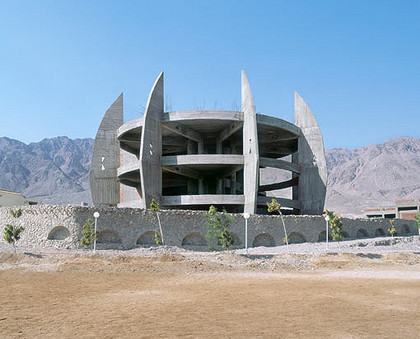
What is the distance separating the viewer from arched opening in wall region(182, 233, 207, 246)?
1101 inches

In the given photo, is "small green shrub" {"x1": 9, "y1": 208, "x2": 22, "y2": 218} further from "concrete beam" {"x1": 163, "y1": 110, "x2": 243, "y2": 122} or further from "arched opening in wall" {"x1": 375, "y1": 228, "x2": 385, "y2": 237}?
"arched opening in wall" {"x1": 375, "y1": 228, "x2": 385, "y2": 237}

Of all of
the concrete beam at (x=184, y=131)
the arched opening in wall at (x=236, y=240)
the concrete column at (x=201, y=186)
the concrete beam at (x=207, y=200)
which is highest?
the concrete beam at (x=184, y=131)

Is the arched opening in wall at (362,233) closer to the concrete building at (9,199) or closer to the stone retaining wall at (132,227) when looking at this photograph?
the stone retaining wall at (132,227)

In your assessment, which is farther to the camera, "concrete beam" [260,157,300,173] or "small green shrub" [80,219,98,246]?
"concrete beam" [260,157,300,173]

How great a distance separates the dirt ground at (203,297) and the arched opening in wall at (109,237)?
2.18 metres

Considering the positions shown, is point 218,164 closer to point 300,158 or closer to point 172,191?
point 300,158

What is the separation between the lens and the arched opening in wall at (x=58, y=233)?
82.6 ft

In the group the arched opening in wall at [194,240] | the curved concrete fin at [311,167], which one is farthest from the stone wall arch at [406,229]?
the arched opening in wall at [194,240]

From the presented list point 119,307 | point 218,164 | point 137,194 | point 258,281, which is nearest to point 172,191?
point 137,194

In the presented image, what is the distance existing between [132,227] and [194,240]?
4859mm

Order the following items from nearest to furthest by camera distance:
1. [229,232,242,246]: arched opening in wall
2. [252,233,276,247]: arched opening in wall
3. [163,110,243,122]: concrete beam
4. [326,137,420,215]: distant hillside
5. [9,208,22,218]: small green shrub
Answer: [9,208,22,218]: small green shrub, [229,232,242,246]: arched opening in wall, [252,233,276,247]: arched opening in wall, [163,110,243,122]: concrete beam, [326,137,420,215]: distant hillside

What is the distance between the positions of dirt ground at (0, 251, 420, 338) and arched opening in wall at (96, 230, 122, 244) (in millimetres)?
2178

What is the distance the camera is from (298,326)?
27.9 ft

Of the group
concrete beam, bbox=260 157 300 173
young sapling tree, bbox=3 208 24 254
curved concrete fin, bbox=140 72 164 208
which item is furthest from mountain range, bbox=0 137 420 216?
young sapling tree, bbox=3 208 24 254
